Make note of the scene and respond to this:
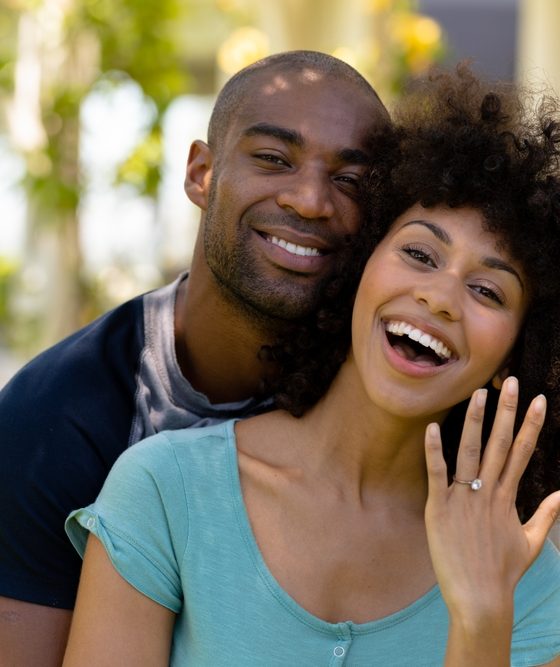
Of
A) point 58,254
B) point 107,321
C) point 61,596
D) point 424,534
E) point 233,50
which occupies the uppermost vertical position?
point 233,50

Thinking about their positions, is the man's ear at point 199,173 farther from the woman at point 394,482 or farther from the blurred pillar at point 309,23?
the blurred pillar at point 309,23

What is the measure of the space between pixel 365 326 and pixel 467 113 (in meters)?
0.56

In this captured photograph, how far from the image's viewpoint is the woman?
2564 mm

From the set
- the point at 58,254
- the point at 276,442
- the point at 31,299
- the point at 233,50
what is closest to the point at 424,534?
the point at 276,442

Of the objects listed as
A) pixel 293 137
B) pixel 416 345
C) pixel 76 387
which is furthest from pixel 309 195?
pixel 76 387

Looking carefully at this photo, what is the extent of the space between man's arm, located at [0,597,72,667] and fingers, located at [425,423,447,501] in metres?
0.97

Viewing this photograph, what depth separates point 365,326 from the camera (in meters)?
2.78

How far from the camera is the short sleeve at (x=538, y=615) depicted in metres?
2.78

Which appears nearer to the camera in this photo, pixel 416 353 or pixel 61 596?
pixel 416 353

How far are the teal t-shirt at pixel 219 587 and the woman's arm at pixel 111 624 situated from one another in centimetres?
3

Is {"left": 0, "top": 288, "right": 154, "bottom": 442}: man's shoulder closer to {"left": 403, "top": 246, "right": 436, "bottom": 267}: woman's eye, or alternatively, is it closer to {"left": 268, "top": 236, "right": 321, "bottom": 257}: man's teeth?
{"left": 268, "top": 236, "right": 321, "bottom": 257}: man's teeth

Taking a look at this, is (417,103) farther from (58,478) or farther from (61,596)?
(61,596)

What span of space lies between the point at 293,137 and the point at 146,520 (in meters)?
1.12

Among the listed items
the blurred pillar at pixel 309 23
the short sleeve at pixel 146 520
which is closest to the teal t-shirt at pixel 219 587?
the short sleeve at pixel 146 520
